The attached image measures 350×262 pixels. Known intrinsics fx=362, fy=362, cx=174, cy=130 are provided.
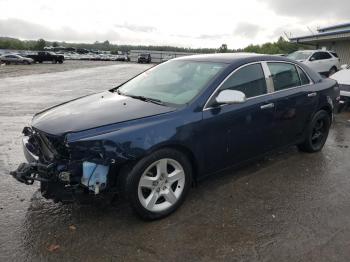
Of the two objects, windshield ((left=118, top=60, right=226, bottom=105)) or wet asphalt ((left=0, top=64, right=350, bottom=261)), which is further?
windshield ((left=118, top=60, right=226, bottom=105))

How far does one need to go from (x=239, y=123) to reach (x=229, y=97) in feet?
1.46

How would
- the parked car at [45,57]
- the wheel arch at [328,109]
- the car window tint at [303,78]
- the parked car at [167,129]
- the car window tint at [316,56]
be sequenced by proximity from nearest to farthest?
1. the parked car at [167,129]
2. the car window tint at [303,78]
3. the wheel arch at [328,109]
4. the car window tint at [316,56]
5. the parked car at [45,57]

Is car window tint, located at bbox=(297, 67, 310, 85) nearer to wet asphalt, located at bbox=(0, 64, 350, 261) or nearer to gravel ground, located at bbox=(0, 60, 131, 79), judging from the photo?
wet asphalt, located at bbox=(0, 64, 350, 261)

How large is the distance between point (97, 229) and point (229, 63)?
2469 millimetres

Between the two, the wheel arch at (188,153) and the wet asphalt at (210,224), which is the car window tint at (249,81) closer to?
the wheel arch at (188,153)

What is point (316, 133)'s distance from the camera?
598 centimetres

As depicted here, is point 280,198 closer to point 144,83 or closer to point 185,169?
point 185,169

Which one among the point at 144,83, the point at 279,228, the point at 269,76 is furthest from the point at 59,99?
the point at 279,228

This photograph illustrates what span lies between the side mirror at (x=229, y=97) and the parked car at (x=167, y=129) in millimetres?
11

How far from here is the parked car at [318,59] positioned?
18.3 metres

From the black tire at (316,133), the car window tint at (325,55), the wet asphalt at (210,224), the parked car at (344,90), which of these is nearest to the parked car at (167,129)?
the black tire at (316,133)

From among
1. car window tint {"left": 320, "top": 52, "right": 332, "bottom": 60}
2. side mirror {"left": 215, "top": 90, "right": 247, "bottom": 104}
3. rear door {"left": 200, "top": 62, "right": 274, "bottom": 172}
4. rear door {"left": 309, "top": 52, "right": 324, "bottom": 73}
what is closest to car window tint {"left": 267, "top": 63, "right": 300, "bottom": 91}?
rear door {"left": 200, "top": 62, "right": 274, "bottom": 172}

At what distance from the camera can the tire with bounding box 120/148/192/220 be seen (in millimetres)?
3451

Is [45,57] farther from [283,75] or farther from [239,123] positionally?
[239,123]
